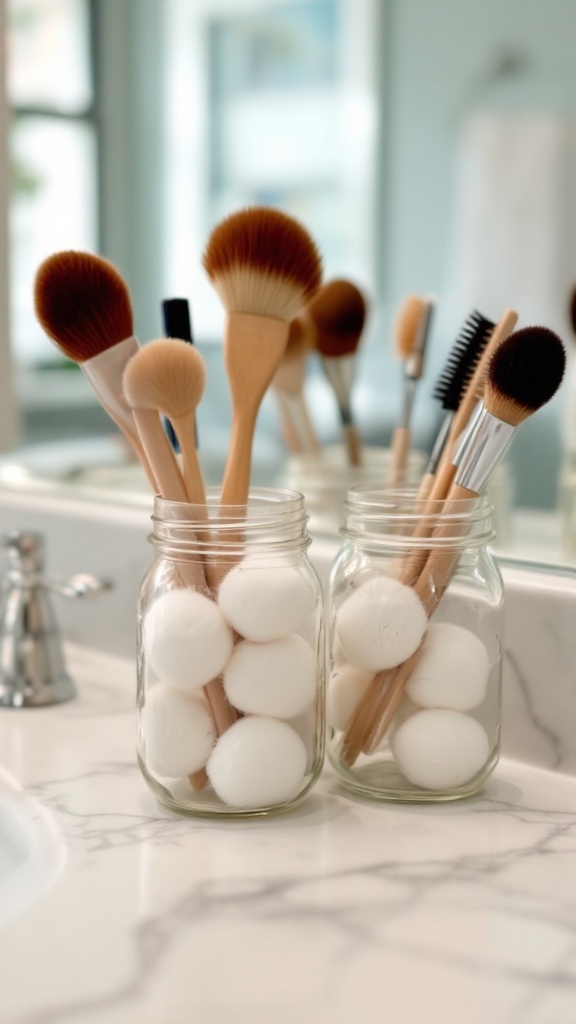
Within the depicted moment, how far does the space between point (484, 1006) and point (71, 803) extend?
0.77 ft

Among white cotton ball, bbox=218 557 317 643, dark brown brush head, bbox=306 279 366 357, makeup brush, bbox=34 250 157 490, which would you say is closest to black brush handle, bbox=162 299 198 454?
makeup brush, bbox=34 250 157 490

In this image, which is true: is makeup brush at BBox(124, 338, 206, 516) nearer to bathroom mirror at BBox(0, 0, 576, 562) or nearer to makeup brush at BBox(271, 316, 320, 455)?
bathroom mirror at BBox(0, 0, 576, 562)

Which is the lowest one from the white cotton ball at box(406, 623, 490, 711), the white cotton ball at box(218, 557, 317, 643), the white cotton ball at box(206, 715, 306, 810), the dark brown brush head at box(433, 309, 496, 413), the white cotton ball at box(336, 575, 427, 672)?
the white cotton ball at box(206, 715, 306, 810)

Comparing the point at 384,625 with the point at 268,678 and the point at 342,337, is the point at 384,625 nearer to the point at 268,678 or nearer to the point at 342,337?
the point at 268,678

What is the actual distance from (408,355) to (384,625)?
0.81 ft

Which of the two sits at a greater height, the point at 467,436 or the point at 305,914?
the point at 467,436

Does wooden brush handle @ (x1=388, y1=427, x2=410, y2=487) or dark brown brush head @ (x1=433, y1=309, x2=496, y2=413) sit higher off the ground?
dark brown brush head @ (x1=433, y1=309, x2=496, y2=413)

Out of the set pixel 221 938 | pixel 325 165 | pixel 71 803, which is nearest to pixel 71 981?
pixel 221 938

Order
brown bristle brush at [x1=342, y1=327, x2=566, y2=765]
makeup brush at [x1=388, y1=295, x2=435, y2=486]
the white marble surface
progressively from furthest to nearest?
makeup brush at [x1=388, y1=295, x2=435, y2=486] < brown bristle brush at [x1=342, y1=327, x2=566, y2=765] < the white marble surface

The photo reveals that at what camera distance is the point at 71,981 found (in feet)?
1.11

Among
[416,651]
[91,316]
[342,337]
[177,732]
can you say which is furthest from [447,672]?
[342,337]

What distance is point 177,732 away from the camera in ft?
1.51

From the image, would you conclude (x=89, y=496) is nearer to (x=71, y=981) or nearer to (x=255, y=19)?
(x=255, y=19)

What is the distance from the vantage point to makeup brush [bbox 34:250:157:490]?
48cm
